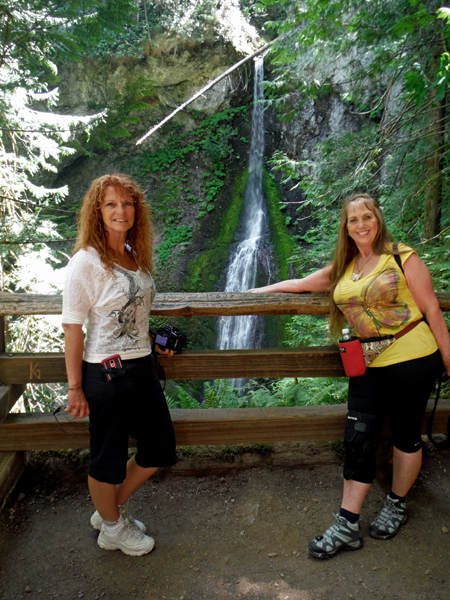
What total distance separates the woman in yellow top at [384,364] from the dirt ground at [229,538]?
0.56 feet

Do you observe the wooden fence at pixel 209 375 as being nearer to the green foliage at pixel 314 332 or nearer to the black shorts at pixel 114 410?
the black shorts at pixel 114 410

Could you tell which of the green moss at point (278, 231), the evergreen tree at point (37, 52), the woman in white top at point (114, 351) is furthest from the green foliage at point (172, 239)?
the woman in white top at point (114, 351)

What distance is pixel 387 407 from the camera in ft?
7.64

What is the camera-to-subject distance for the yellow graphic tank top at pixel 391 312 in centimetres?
221

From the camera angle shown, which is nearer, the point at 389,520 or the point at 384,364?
the point at 384,364

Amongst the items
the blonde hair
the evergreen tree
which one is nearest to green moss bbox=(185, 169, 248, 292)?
the evergreen tree

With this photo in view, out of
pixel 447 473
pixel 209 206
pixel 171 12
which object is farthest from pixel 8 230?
pixel 171 12

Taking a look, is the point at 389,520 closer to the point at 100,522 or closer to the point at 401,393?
the point at 401,393

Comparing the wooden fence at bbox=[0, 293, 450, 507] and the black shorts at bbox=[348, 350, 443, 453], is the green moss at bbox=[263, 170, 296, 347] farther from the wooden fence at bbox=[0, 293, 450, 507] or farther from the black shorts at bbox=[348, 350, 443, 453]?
the black shorts at bbox=[348, 350, 443, 453]

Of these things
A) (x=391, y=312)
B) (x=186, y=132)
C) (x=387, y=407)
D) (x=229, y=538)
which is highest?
(x=186, y=132)

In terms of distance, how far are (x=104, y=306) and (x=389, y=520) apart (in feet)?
7.26

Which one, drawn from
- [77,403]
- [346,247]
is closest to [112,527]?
[77,403]

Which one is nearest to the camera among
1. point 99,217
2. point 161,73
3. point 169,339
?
point 99,217

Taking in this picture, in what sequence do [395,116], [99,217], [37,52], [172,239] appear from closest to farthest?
[99,217]
[37,52]
[395,116]
[172,239]
